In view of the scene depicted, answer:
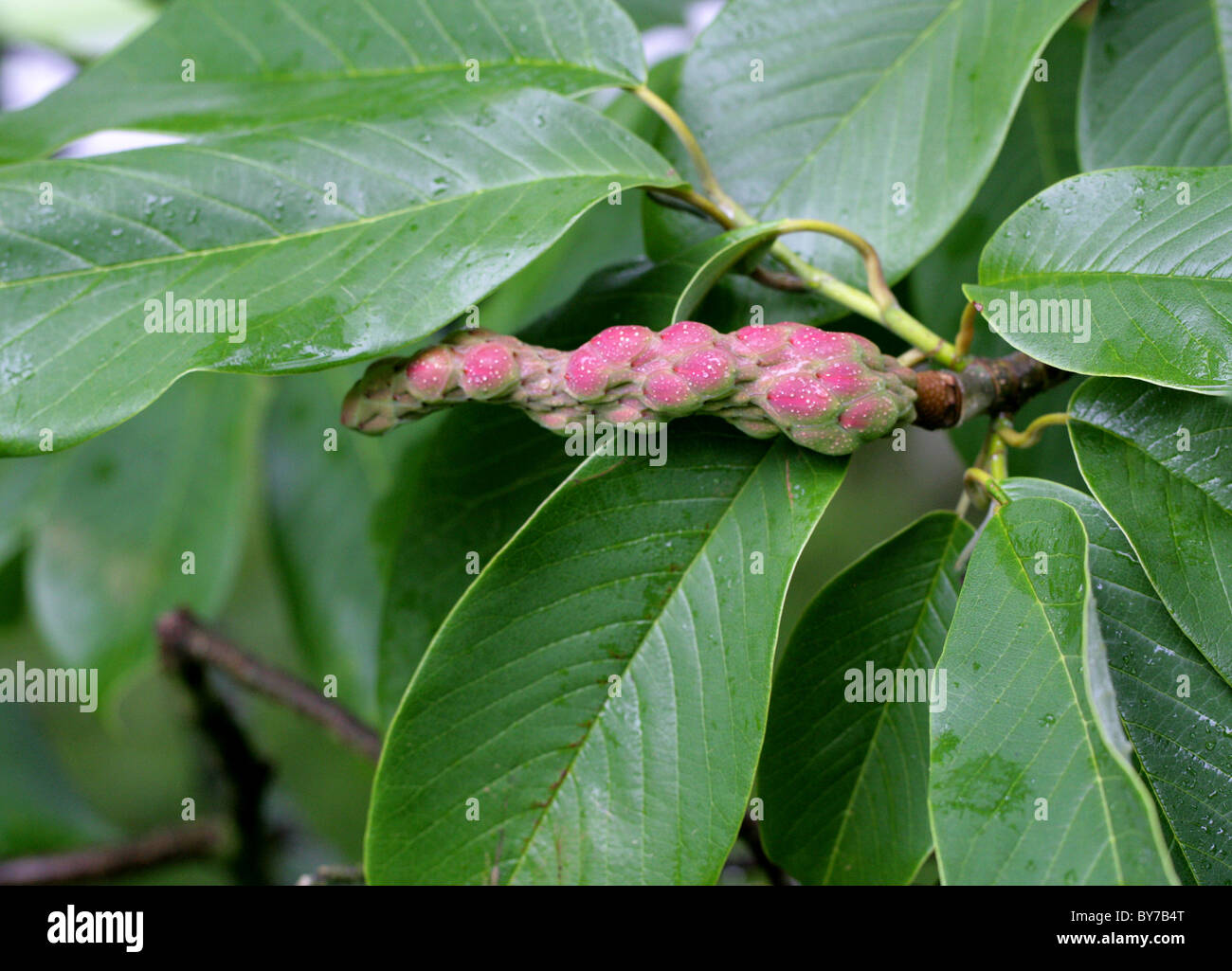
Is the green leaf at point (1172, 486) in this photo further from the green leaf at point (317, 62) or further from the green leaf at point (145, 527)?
the green leaf at point (145, 527)

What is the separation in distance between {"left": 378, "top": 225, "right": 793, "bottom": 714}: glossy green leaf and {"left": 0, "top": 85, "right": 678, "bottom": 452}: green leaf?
111mm

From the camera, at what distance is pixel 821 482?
0.63m

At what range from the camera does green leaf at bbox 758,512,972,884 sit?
0.72 m

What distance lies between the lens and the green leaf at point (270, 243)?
0.59 m

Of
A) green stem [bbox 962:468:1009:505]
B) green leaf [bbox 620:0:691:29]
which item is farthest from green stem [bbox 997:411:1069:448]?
green leaf [bbox 620:0:691:29]

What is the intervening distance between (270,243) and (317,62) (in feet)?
0.89

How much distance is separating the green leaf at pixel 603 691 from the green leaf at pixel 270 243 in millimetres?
179

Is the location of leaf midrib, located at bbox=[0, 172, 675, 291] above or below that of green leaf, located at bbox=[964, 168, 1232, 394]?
above

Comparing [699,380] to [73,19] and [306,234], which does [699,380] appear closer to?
[306,234]

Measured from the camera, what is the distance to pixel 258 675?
3.79ft

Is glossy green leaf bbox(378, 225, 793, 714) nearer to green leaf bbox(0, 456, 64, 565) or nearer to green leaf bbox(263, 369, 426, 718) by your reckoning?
green leaf bbox(263, 369, 426, 718)

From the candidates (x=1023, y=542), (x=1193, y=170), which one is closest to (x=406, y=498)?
(x=1023, y=542)

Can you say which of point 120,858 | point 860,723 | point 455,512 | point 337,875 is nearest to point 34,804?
point 120,858
